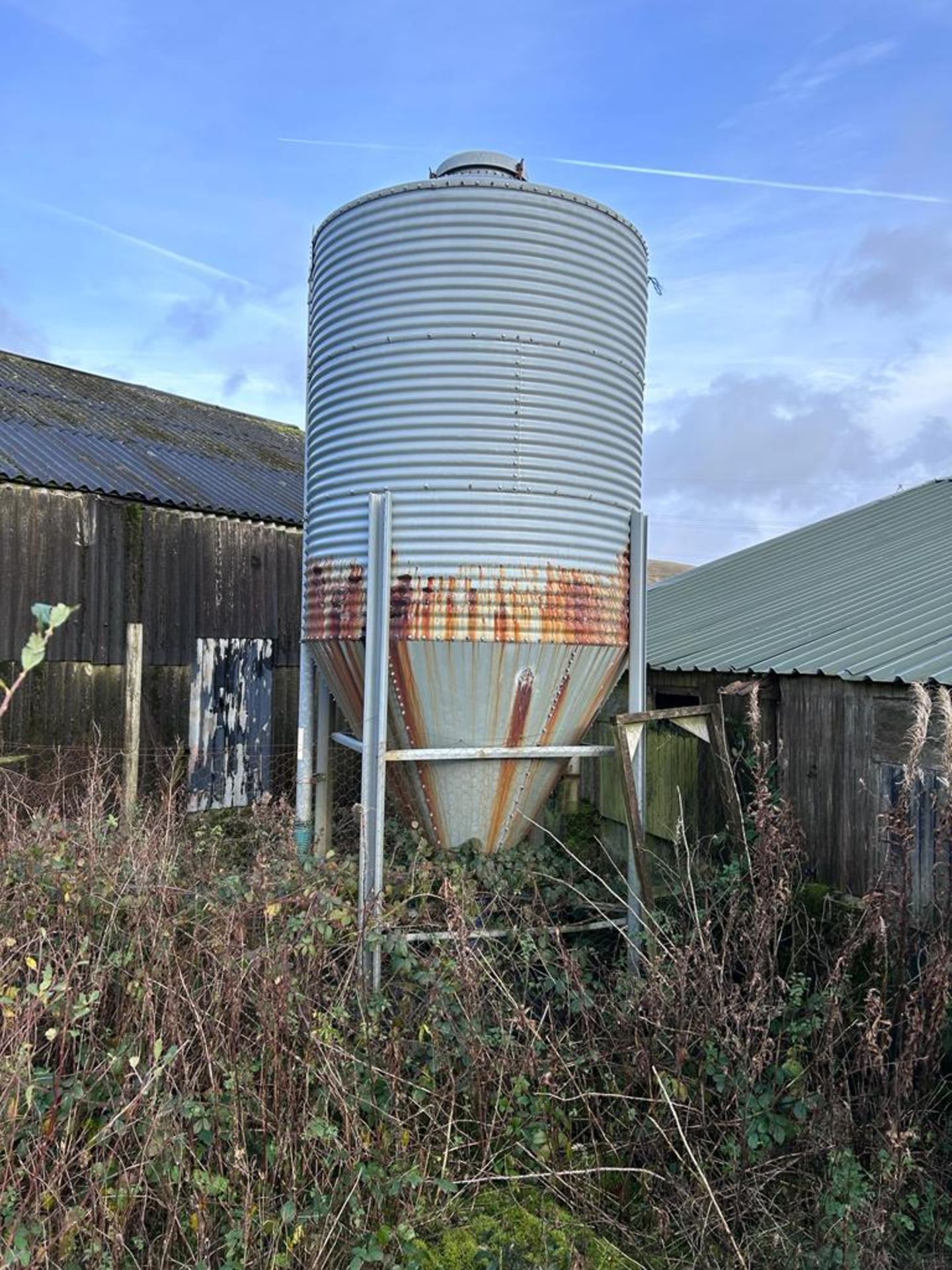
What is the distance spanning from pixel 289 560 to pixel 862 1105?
31.6ft

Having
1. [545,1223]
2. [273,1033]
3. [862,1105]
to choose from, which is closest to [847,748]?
[862,1105]

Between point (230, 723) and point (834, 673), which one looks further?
point (230, 723)

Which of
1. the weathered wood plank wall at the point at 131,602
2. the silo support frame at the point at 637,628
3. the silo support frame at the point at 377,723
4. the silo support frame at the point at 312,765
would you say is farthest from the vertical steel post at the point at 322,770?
the weathered wood plank wall at the point at 131,602

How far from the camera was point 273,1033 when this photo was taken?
394 centimetres

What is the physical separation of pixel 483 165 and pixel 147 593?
673cm

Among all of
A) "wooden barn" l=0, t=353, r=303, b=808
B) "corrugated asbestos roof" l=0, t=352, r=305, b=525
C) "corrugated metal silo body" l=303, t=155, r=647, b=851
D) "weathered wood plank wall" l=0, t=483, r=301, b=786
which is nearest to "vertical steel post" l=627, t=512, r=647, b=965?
"corrugated metal silo body" l=303, t=155, r=647, b=851

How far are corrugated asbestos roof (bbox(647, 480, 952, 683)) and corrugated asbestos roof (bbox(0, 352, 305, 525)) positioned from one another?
5.67m

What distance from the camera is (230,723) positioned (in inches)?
455

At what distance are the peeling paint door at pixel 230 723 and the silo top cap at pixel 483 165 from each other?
275 inches

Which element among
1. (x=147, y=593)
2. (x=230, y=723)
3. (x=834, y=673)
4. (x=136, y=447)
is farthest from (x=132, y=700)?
(x=834, y=673)

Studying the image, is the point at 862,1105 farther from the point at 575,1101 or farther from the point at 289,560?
the point at 289,560

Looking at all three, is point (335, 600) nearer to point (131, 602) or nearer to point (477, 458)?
point (477, 458)

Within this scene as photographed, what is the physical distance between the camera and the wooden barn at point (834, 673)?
572cm

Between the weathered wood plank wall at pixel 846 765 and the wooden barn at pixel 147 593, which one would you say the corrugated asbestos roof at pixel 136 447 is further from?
the weathered wood plank wall at pixel 846 765
